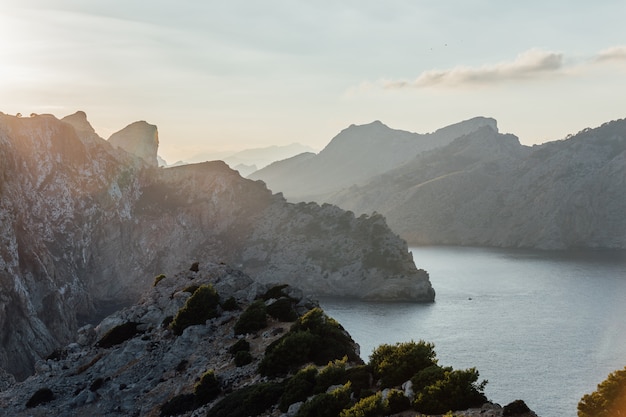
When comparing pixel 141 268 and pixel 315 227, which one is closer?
pixel 141 268

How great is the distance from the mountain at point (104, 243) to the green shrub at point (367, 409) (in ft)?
270

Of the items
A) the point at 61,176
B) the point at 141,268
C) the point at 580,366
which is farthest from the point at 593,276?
the point at 61,176

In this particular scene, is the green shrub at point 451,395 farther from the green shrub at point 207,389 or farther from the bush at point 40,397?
the bush at point 40,397

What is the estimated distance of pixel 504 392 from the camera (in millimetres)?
86625

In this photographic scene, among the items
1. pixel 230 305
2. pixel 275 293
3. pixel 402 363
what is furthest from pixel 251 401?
pixel 275 293

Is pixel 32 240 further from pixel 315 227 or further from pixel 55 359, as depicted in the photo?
pixel 315 227

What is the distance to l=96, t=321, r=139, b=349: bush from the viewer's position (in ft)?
208

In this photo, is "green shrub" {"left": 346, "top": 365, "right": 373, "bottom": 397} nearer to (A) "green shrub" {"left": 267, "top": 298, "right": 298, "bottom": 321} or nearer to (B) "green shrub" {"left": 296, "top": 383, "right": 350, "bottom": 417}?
(B) "green shrub" {"left": 296, "top": 383, "right": 350, "bottom": 417}

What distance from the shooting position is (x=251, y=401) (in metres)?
39.4

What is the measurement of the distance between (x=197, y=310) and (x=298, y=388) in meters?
25.3

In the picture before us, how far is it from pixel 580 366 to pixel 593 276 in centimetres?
10520

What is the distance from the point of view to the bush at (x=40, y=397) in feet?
Result: 186

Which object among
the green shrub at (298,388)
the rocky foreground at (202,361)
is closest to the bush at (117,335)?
the rocky foreground at (202,361)

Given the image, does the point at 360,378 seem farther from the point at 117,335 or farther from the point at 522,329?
the point at 522,329
